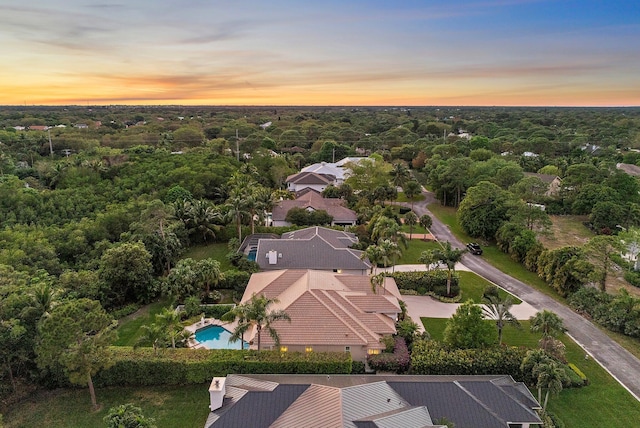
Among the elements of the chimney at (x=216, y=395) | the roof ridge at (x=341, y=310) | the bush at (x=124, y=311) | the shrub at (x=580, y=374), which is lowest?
the shrub at (x=580, y=374)

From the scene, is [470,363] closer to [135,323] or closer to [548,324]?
[548,324]

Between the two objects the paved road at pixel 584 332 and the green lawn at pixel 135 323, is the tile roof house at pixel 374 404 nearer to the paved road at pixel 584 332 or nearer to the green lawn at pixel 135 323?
the paved road at pixel 584 332

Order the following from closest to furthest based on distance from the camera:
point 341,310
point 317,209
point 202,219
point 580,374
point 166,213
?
point 580,374 < point 341,310 < point 166,213 < point 202,219 < point 317,209

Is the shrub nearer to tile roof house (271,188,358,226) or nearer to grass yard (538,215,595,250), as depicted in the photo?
grass yard (538,215,595,250)

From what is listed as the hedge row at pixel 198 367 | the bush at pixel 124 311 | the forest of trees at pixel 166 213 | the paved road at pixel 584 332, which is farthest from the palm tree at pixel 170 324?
the paved road at pixel 584 332

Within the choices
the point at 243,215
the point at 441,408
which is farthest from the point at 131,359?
the point at 243,215

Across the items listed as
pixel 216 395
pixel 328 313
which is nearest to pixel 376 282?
pixel 328 313

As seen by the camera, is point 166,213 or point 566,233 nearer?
point 166,213
